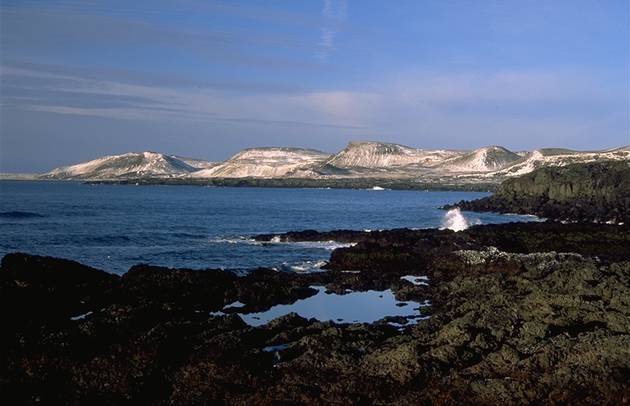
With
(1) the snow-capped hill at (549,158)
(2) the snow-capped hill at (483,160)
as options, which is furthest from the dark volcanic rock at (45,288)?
(2) the snow-capped hill at (483,160)

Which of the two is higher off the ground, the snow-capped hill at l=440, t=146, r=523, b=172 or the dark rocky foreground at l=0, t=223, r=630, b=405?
the snow-capped hill at l=440, t=146, r=523, b=172

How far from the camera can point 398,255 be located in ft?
72.2

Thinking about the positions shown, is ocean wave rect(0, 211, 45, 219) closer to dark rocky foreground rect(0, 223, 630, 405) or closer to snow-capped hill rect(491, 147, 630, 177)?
dark rocky foreground rect(0, 223, 630, 405)

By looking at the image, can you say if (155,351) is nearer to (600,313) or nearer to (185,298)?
(185,298)

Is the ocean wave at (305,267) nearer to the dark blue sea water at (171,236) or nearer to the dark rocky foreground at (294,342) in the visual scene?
the dark blue sea water at (171,236)

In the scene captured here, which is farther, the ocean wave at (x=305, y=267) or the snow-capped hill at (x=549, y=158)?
the snow-capped hill at (x=549, y=158)

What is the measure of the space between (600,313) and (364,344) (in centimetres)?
446

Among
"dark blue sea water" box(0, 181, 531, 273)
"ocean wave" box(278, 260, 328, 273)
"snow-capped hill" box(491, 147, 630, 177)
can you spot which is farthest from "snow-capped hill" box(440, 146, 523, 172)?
"ocean wave" box(278, 260, 328, 273)

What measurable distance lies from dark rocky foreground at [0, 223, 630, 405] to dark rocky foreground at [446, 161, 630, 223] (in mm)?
27858

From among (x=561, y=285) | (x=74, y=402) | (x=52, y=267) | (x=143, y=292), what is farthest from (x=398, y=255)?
(x=74, y=402)

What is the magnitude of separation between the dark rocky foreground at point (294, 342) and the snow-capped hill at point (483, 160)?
170m

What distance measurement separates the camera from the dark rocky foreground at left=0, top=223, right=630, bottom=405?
847 centimetres

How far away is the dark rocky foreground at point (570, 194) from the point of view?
142ft

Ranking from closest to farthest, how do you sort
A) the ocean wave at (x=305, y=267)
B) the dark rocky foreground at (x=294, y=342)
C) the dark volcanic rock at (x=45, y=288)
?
the dark rocky foreground at (x=294, y=342), the dark volcanic rock at (x=45, y=288), the ocean wave at (x=305, y=267)
